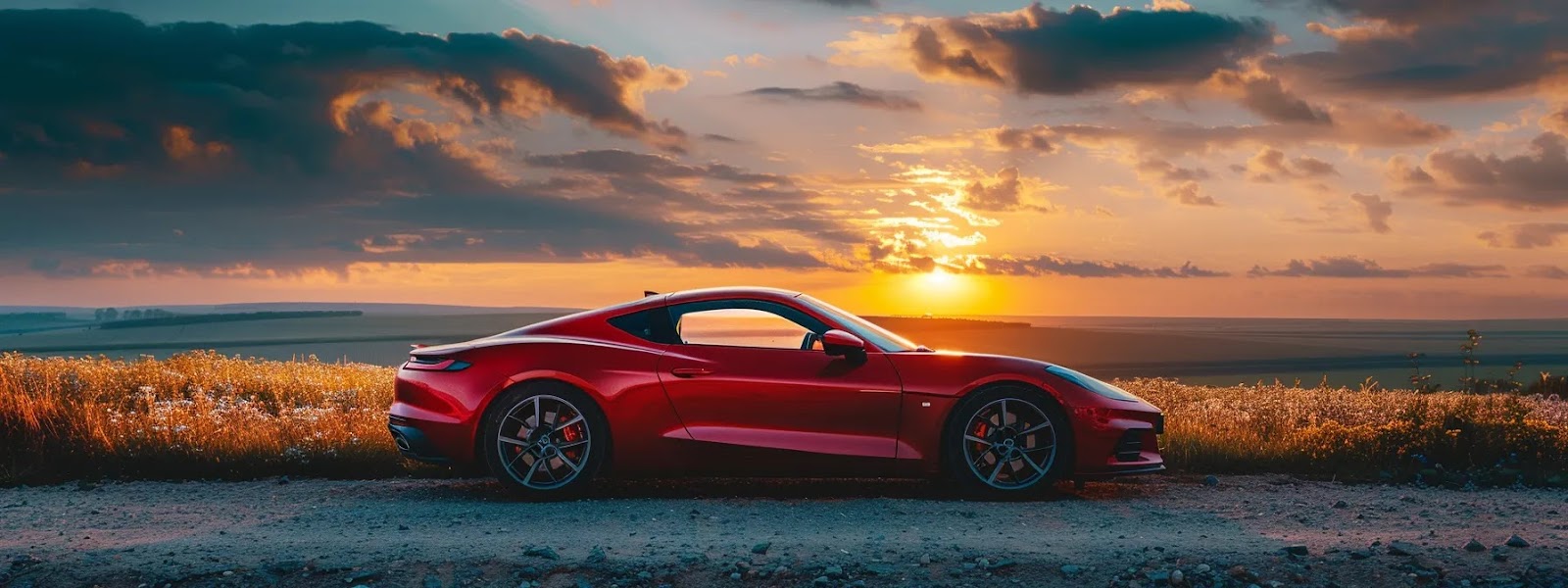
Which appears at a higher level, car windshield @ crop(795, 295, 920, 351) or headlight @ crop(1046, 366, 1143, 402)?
car windshield @ crop(795, 295, 920, 351)

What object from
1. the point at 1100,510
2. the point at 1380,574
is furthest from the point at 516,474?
the point at 1380,574

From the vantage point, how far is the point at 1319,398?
16.5m

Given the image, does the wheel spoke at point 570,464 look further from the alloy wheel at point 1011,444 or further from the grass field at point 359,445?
the alloy wheel at point 1011,444

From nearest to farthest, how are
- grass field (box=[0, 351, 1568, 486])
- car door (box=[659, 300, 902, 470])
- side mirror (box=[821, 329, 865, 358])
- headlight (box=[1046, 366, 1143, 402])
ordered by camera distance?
side mirror (box=[821, 329, 865, 358]) < car door (box=[659, 300, 902, 470]) < headlight (box=[1046, 366, 1143, 402]) < grass field (box=[0, 351, 1568, 486])

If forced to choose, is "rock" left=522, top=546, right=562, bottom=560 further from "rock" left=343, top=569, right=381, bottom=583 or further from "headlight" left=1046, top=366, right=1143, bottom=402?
"headlight" left=1046, top=366, right=1143, bottom=402

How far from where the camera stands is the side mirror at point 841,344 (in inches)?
306

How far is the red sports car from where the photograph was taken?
313 inches

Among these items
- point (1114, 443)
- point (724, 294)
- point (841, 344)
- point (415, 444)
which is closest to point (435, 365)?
point (415, 444)

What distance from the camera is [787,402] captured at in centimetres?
795

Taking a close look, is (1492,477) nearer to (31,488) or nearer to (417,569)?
(417,569)

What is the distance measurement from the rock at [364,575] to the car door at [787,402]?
2397 mm

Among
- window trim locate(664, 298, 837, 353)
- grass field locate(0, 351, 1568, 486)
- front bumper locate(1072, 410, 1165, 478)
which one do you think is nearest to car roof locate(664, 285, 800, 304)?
window trim locate(664, 298, 837, 353)

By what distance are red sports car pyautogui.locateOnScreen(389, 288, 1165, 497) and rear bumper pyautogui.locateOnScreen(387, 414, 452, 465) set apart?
14 mm

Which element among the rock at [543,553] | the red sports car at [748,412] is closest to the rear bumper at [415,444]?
the red sports car at [748,412]
